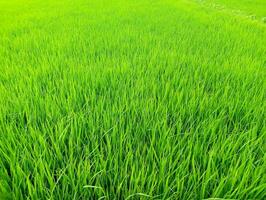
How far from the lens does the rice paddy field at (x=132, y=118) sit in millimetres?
616

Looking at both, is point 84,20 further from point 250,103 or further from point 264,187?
point 264,187

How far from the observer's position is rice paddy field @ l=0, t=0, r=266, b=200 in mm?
616

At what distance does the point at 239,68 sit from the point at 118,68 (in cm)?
78

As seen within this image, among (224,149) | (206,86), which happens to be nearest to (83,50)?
(206,86)

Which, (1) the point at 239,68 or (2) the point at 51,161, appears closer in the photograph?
(2) the point at 51,161

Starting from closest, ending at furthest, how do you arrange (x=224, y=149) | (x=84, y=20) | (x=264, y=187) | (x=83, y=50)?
(x=264, y=187) → (x=224, y=149) → (x=83, y=50) → (x=84, y=20)

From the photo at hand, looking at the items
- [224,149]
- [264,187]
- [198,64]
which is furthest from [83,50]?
[264,187]

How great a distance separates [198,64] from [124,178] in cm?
114

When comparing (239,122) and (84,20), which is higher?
(84,20)

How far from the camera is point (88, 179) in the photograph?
632 mm

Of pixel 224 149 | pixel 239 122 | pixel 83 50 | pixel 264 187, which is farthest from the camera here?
pixel 83 50

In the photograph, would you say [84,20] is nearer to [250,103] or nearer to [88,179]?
[250,103]

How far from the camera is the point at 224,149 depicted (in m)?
0.75

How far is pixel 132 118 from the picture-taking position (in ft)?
2.94
